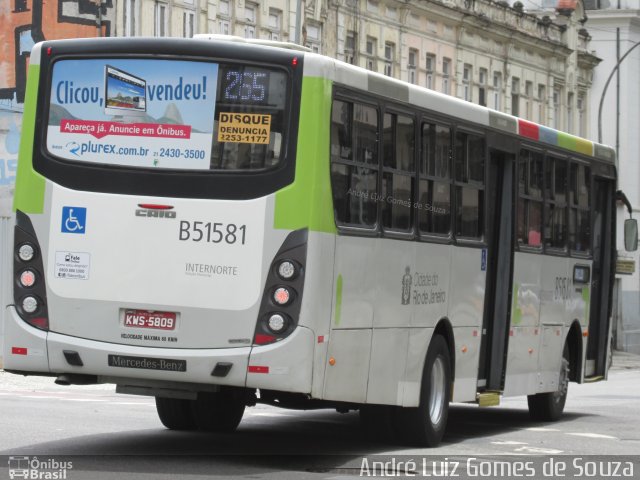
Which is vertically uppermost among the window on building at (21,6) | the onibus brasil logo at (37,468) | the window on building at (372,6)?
the window on building at (372,6)

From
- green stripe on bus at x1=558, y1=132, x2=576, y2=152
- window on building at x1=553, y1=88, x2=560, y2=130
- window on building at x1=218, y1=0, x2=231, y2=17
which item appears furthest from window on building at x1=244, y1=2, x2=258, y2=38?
green stripe on bus at x1=558, y1=132, x2=576, y2=152

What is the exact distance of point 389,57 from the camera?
165 feet

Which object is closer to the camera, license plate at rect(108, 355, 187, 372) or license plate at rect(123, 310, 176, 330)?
license plate at rect(108, 355, 187, 372)

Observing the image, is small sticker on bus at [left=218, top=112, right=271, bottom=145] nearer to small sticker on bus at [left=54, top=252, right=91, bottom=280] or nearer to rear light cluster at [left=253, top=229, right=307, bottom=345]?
rear light cluster at [left=253, top=229, right=307, bottom=345]

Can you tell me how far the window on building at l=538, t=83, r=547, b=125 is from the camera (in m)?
61.6

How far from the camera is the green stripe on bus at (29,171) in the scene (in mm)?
13305

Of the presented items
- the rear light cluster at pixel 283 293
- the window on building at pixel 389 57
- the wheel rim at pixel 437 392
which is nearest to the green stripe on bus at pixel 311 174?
the rear light cluster at pixel 283 293

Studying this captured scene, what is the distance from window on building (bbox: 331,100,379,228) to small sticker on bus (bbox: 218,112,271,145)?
0.58m

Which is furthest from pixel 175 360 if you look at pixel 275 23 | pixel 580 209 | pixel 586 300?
pixel 275 23

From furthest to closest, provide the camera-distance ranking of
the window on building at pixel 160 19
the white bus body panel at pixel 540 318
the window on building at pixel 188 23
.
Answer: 1. the window on building at pixel 188 23
2. the window on building at pixel 160 19
3. the white bus body panel at pixel 540 318

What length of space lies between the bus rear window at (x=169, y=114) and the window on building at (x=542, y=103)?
49121 mm

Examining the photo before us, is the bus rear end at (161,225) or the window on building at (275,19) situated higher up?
the window on building at (275,19)

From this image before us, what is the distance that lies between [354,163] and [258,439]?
10.7 feet

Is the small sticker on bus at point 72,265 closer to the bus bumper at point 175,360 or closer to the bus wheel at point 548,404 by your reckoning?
the bus bumper at point 175,360
